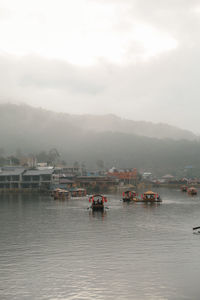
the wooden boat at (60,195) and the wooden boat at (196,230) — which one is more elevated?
the wooden boat at (196,230)

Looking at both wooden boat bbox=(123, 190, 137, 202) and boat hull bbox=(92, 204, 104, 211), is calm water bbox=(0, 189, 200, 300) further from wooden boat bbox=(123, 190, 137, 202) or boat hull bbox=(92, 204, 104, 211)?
wooden boat bbox=(123, 190, 137, 202)

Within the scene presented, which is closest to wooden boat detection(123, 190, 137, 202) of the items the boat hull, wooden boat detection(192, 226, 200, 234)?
the boat hull

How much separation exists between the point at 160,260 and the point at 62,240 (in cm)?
1780

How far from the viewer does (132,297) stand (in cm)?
2845

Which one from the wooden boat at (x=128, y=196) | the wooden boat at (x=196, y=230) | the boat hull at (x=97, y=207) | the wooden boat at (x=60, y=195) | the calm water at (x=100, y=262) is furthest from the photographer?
the wooden boat at (x=60, y=195)

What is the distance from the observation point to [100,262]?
3884cm

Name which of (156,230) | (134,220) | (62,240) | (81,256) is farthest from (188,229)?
(81,256)

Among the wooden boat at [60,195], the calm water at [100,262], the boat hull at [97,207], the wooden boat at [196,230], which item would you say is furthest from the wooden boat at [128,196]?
the wooden boat at [196,230]

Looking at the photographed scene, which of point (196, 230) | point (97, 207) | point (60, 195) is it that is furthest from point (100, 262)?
point (60, 195)

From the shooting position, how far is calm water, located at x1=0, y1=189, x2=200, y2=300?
97.8 feet

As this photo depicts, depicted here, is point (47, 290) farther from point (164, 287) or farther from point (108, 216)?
point (108, 216)

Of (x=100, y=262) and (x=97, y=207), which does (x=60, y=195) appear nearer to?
(x=97, y=207)

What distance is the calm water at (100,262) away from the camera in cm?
2981

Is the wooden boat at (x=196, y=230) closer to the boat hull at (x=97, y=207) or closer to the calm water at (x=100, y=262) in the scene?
the calm water at (x=100, y=262)
